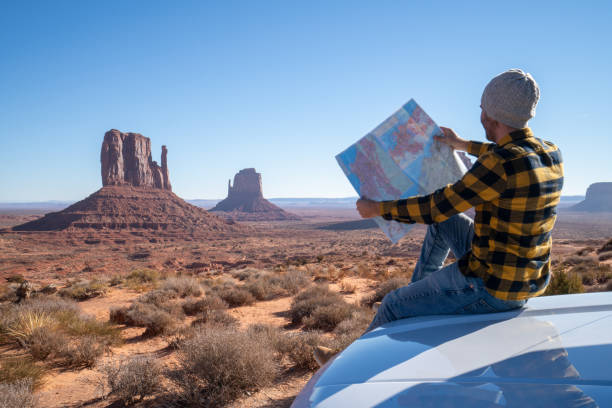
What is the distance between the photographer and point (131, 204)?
208 ft

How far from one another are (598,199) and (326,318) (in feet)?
623

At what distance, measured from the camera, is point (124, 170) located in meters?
72.4

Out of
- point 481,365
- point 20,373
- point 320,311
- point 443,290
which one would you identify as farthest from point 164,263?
point 481,365

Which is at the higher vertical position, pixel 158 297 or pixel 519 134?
pixel 519 134

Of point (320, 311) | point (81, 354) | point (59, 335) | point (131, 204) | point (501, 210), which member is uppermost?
point (131, 204)

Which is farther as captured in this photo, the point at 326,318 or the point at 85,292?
the point at 85,292

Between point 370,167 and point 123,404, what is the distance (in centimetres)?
343

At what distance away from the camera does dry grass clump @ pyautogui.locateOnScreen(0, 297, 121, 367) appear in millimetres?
4629

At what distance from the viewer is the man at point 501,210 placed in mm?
1537

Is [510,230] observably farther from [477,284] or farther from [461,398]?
[461,398]

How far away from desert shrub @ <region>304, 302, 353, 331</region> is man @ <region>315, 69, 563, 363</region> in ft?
15.4

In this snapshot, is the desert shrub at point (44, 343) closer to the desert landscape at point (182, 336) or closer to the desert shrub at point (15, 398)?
the desert landscape at point (182, 336)

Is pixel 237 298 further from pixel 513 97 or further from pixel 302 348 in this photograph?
pixel 513 97

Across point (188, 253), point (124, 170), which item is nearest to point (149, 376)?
point (188, 253)
